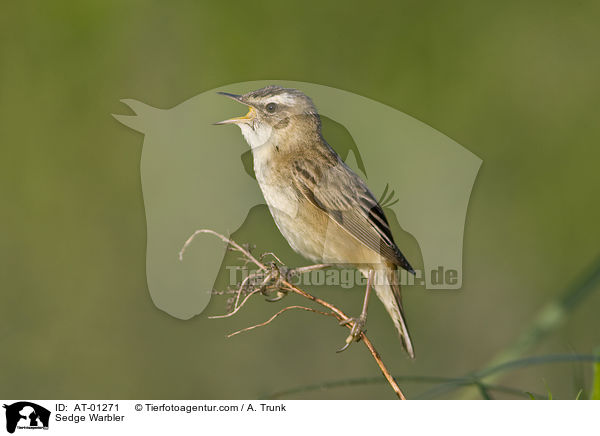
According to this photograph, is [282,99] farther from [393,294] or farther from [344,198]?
[393,294]

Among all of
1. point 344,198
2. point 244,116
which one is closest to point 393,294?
point 344,198

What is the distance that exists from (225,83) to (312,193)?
2918mm

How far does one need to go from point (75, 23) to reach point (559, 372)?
18.1 feet

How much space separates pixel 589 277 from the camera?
90.5 inches

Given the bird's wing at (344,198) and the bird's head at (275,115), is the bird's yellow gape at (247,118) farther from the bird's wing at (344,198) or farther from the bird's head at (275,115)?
the bird's wing at (344,198)

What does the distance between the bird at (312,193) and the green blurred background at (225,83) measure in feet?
6.93

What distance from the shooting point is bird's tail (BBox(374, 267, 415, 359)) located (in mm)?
3043

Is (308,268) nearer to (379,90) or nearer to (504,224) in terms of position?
(379,90)
